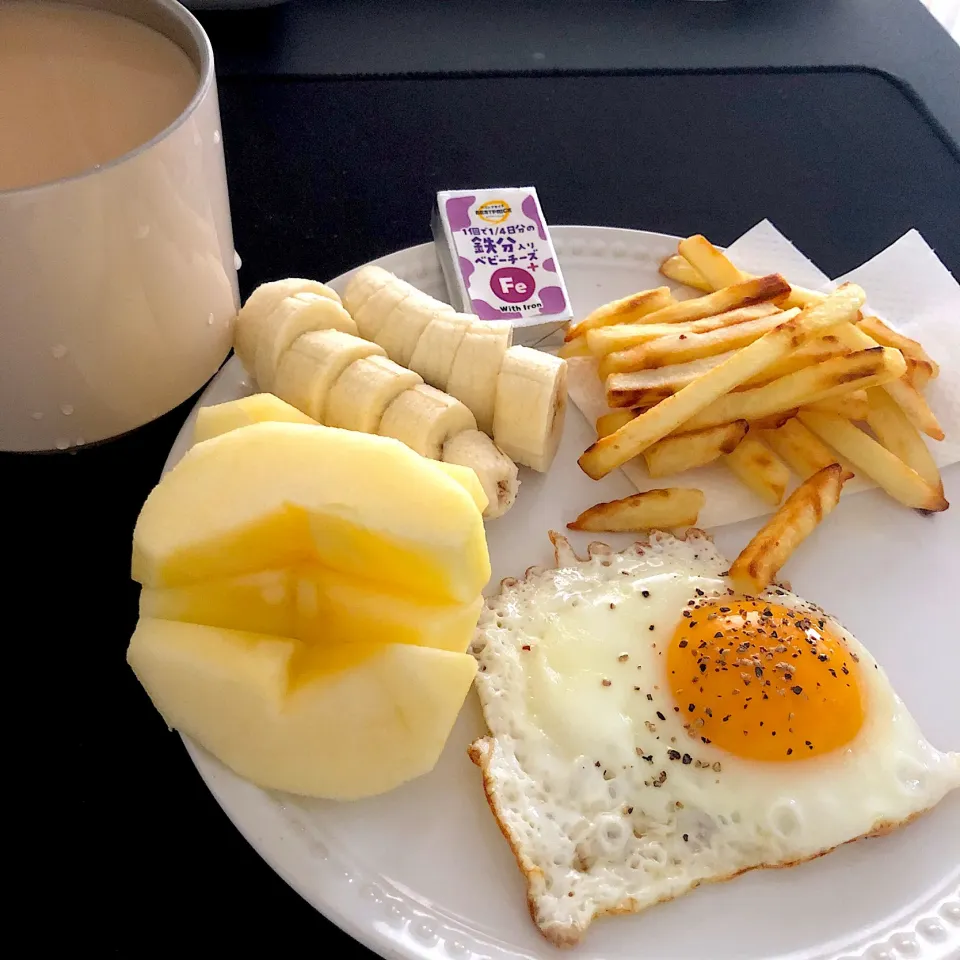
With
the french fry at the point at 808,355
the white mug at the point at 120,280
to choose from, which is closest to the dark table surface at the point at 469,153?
the white mug at the point at 120,280

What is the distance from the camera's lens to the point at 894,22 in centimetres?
273

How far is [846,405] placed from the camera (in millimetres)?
1745

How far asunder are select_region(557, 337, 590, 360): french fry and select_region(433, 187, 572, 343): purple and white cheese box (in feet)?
0.17

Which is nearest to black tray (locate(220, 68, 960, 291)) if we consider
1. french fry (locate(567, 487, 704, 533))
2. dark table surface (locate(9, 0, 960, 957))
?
dark table surface (locate(9, 0, 960, 957))

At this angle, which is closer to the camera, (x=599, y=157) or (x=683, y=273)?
(x=683, y=273)

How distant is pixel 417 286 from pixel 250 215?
47cm

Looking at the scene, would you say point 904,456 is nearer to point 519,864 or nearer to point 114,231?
point 519,864

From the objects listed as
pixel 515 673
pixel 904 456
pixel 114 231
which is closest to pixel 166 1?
pixel 114 231

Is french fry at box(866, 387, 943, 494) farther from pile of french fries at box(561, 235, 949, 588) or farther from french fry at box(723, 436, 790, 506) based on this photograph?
french fry at box(723, 436, 790, 506)

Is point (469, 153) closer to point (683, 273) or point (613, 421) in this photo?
point (683, 273)

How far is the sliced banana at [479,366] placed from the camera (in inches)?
65.7

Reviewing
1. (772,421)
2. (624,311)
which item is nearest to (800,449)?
(772,421)

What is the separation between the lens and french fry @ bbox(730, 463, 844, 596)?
1.52 metres

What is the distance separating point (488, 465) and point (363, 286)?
47 cm
